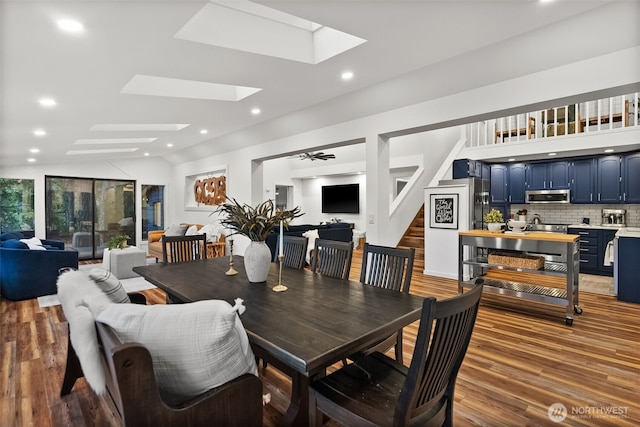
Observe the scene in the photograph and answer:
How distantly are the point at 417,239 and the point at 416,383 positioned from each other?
561 centimetres

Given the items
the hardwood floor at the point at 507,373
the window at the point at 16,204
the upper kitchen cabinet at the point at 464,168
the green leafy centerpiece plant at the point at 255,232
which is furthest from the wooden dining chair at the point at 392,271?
the window at the point at 16,204

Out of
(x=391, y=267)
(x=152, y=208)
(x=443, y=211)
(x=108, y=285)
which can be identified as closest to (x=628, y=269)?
(x=443, y=211)

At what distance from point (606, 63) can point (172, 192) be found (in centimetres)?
967

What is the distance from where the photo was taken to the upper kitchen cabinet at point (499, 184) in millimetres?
7148

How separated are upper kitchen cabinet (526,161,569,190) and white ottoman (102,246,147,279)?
7.83 meters

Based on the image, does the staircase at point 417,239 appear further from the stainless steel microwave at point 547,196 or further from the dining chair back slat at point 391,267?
the dining chair back slat at point 391,267

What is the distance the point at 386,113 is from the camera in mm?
4250

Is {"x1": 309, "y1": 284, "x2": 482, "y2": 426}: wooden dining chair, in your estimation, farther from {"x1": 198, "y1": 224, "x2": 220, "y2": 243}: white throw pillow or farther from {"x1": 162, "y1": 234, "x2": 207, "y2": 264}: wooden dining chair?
{"x1": 198, "y1": 224, "x2": 220, "y2": 243}: white throw pillow

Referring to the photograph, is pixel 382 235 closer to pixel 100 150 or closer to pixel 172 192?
pixel 100 150

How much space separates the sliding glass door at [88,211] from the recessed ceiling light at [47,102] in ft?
17.2

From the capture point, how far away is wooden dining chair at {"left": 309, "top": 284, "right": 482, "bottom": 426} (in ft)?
3.72

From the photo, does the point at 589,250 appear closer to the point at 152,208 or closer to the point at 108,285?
the point at 108,285

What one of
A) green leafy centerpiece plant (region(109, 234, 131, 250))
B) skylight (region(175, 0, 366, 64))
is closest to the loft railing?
skylight (region(175, 0, 366, 64))

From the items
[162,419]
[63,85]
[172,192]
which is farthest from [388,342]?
[172,192]
